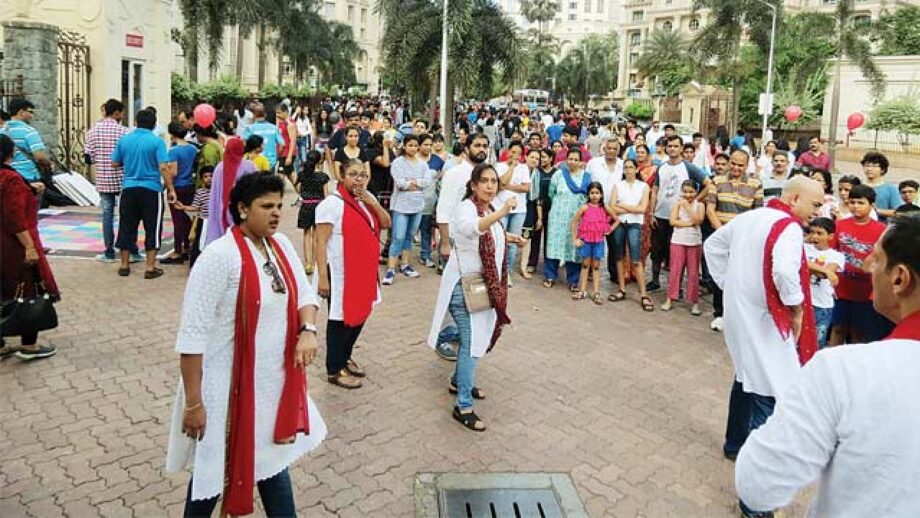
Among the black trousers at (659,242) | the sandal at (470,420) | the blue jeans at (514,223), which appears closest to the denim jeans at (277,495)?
the sandal at (470,420)

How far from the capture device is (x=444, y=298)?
5.25 metres

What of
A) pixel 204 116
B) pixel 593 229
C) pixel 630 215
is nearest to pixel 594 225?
pixel 593 229

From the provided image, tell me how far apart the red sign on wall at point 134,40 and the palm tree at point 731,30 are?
2393cm

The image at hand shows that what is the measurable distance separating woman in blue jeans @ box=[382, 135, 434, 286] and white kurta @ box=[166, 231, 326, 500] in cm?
594

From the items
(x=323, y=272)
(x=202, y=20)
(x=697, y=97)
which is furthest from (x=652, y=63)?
(x=323, y=272)

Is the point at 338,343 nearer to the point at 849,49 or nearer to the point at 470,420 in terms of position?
the point at 470,420

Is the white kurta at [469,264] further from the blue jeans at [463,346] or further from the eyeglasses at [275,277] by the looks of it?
the eyeglasses at [275,277]

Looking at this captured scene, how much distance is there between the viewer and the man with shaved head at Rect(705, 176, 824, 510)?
14.2 ft

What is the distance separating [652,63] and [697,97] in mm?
26074

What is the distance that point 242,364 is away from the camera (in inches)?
122

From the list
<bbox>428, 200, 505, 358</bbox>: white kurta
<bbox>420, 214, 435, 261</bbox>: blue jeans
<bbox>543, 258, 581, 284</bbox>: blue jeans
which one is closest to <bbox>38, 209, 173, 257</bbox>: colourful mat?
<bbox>420, 214, 435, 261</bbox>: blue jeans

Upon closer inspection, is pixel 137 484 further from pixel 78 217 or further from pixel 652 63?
pixel 652 63

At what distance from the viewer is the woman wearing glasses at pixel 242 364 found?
3035 millimetres

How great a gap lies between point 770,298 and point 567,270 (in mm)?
5036
